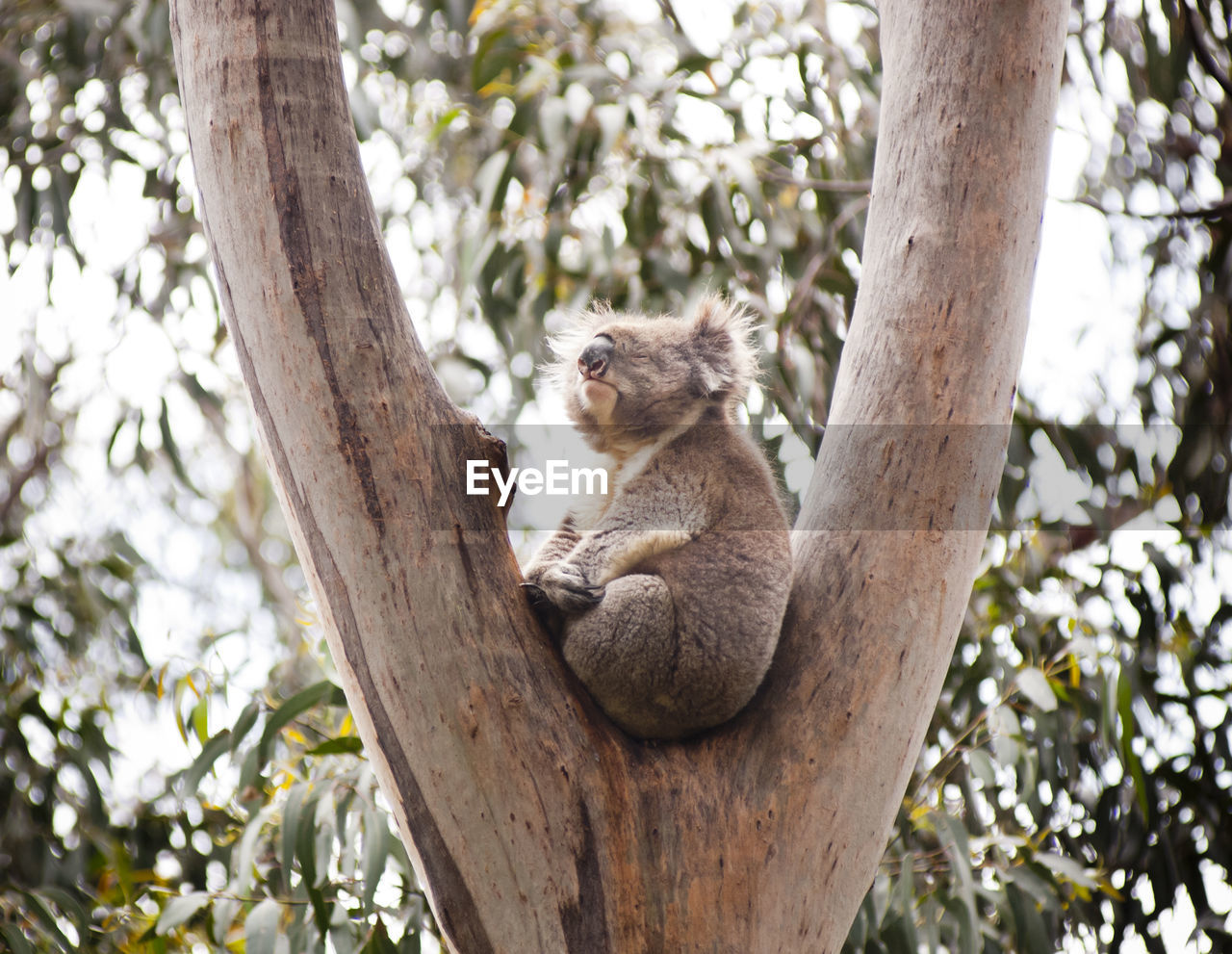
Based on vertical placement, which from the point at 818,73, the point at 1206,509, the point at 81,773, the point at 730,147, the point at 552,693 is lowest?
the point at 81,773

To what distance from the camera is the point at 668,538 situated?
182 cm

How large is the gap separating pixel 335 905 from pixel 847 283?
90.4 inches

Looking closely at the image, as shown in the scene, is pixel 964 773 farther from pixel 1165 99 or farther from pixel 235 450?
pixel 235 450

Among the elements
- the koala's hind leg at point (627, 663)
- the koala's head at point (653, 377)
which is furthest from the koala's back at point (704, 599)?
the koala's head at point (653, 377)

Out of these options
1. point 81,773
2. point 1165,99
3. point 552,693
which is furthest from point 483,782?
point 1165,99

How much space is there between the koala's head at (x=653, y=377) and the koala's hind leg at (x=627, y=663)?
557 mm

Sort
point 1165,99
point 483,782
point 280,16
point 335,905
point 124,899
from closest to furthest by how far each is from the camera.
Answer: point 483,782, point 280,16, point 335,905, point 124,899, point 1165,99

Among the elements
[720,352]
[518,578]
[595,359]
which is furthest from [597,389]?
[518,578]

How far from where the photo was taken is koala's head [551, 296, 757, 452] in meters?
2.03

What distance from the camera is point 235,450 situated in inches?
210

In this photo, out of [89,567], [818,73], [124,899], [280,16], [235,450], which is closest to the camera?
[280,16]

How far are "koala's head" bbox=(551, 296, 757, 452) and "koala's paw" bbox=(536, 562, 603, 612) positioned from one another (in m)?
0.51

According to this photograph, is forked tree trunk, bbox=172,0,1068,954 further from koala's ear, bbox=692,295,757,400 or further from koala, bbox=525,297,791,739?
koala's ear, bbox=692,295,757,400
